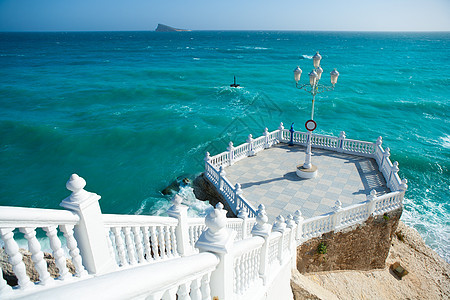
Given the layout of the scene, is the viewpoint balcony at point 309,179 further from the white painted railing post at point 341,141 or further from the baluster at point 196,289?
the baluster at point 196,289

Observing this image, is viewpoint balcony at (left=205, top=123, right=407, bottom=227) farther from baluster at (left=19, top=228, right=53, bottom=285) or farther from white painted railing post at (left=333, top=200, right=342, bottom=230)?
baluster at (left=19, top=228, right=53, bottom=285)

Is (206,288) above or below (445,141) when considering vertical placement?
above

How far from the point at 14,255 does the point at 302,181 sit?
11.8m

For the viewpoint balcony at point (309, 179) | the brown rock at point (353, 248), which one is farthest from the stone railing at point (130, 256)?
the brown rock at point (353, 248)

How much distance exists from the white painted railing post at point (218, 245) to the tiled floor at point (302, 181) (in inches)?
307

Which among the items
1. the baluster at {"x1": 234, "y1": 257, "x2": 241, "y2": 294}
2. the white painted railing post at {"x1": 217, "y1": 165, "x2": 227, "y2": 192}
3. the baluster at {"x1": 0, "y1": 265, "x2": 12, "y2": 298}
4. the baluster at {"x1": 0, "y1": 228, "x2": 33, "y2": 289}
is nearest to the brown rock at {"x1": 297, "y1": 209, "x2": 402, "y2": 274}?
the white painted railing post at {"x1": 217, "y1": 165, "x2": 227, "y2": 192}

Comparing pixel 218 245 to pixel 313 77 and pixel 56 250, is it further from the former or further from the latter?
pixel 313 77

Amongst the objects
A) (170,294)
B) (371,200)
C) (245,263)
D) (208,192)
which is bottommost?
(208,192)

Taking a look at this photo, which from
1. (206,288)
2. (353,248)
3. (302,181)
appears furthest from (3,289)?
(302,181)

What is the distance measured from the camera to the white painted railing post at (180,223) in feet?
18.1

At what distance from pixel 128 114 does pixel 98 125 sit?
4791 millimetres

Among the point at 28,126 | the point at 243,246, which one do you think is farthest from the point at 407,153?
the point at 28,126

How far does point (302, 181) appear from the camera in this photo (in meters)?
13.2

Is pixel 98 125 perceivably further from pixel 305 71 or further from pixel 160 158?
pixel 305 71
